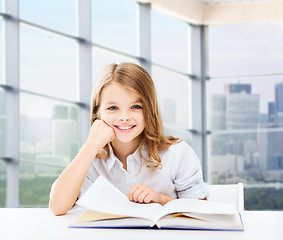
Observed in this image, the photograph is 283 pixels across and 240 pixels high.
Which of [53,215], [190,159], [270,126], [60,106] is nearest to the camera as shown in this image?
[53,215]

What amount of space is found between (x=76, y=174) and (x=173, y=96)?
4.48 metres

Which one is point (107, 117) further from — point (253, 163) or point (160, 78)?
point (253, 163)

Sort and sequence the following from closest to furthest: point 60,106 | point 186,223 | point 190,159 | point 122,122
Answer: point 186,223 < point 122,122 < point 190,159 < point 60,106

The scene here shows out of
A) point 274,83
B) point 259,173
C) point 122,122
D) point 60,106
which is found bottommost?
point 259,173

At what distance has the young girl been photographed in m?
1.46

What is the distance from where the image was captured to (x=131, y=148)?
167 centimetres

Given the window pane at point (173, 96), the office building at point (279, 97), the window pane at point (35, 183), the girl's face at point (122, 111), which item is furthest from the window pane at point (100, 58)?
the girl's face at point (122, 111)

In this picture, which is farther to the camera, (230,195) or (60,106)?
(60,106)

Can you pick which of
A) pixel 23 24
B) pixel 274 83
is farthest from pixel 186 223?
pixel 274 83

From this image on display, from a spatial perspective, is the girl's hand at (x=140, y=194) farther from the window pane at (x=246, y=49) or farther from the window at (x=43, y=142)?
the window pane at (x=246, y=49)

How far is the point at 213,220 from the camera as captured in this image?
102cm

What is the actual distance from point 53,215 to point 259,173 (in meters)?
5.09

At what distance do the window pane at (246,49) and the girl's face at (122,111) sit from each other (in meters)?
4.65

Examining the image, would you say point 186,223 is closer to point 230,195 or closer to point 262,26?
point 230,195
